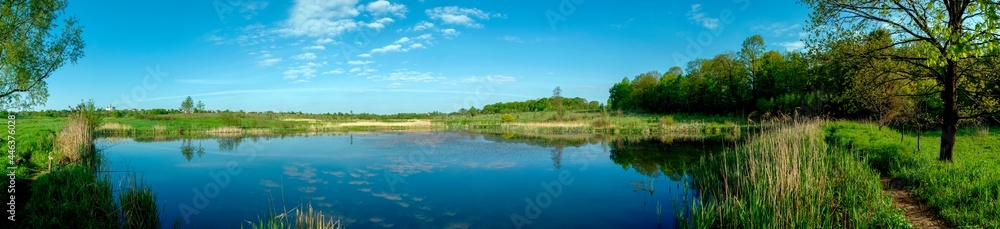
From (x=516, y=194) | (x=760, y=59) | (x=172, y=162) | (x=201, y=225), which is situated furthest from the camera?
(x=760, y=59)

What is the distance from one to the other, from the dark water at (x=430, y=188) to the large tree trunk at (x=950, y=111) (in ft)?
17.8

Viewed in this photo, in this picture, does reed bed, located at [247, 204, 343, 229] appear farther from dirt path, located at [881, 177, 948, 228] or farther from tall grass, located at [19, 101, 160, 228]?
dirt path, located at [881, 177, 948, 228]

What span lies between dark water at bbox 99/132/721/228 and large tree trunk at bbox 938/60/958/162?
17.8 ft

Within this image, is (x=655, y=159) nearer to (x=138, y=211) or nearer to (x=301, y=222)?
(x=301, y=222)

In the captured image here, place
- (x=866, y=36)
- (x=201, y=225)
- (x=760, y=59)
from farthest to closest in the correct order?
(x=760, y=59) → (x=866, y=36) → (x=201, y=225)

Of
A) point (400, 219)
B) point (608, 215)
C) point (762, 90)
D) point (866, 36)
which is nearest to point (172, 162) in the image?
point (400, 219)

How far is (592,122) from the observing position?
1907 inches

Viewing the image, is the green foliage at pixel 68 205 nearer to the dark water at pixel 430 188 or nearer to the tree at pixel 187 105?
the dark water at pixel 430 188


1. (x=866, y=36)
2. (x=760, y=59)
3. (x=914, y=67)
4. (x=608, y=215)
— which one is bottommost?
(x=608, y=215)

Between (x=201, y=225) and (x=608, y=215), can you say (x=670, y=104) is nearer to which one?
(x=608, y=215)

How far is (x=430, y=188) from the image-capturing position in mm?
12461

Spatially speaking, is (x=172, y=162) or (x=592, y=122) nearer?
(x=172, y=162)

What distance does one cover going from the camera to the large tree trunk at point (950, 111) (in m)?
9.12

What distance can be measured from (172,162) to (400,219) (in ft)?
53.3
